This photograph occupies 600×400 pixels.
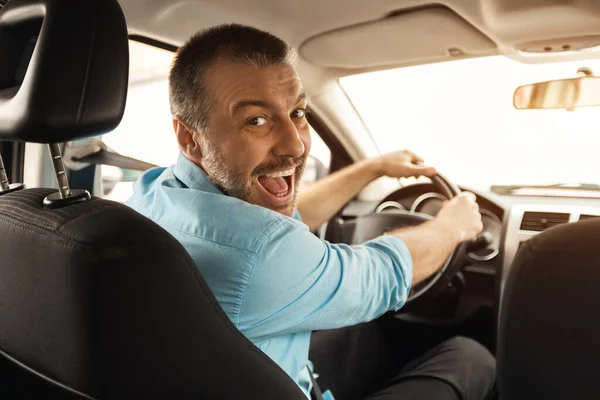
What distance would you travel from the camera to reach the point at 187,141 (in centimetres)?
169

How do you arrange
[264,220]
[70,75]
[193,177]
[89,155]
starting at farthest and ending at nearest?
[89,155] < [193,177] < [264,220] < [70,75]

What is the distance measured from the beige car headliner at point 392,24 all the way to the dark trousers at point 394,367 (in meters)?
1.08

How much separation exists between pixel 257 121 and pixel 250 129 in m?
0.03

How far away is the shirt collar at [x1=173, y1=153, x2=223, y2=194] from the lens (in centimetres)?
158

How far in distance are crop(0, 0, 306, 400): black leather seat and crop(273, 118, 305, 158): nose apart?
0.51 m

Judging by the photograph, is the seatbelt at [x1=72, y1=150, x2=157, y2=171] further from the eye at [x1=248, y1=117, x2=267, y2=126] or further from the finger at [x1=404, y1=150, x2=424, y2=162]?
the eye at [x1=248, y1=117, x2=267, y2=126]

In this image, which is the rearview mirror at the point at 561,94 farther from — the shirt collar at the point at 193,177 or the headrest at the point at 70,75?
A: the headrest at the point at 70,75

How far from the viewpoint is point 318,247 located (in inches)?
55.4

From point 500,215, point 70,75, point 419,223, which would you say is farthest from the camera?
point 500,215

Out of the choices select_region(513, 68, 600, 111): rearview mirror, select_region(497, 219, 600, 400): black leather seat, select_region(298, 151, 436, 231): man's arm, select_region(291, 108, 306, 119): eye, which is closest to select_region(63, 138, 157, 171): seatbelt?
select_region(298, 151, 436, 231): man's arm

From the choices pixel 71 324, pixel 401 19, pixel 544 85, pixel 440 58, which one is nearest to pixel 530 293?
pixel 71 324

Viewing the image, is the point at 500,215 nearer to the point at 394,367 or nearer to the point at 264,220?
the point at 394,367

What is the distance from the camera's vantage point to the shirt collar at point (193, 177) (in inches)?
62.1

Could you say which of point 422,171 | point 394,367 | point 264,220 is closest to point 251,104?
point 264,220
